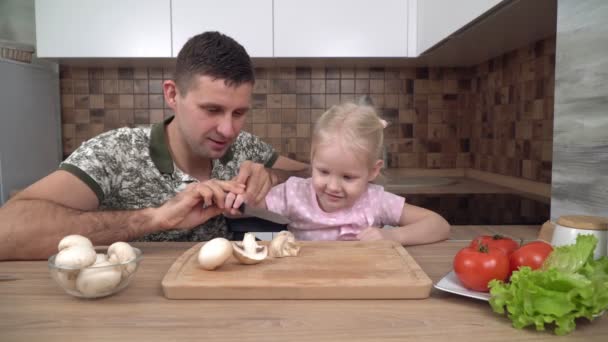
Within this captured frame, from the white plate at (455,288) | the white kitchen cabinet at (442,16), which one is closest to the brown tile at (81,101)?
the white kitchen cabinet at (442,16)

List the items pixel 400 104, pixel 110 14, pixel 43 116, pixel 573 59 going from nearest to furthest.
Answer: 1. pixel 573 59
2. pixel 110 14
3. pixel 43 116
4. pixel 400 104

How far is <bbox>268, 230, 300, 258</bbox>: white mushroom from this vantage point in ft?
3.03

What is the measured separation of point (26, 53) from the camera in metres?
2.20

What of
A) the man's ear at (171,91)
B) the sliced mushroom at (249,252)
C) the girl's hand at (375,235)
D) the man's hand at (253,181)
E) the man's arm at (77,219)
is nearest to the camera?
the sliced mushroom at (249,252)

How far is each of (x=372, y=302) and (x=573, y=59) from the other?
72 centimetres

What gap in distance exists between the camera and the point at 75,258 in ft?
2.33

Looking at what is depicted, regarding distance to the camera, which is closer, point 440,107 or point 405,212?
point 405,212

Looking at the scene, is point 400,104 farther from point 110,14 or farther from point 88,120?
point 88,120

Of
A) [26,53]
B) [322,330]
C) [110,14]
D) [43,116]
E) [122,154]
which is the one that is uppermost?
[110,14]

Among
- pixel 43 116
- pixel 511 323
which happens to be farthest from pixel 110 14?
pixel 511 323

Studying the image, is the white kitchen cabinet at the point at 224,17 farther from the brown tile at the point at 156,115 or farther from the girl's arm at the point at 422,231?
the girl's arm at the point at 422,231

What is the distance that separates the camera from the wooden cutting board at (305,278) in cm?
76

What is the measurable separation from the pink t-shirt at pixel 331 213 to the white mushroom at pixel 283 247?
34 centimetres

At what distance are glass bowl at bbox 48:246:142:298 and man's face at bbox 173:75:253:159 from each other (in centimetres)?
62
